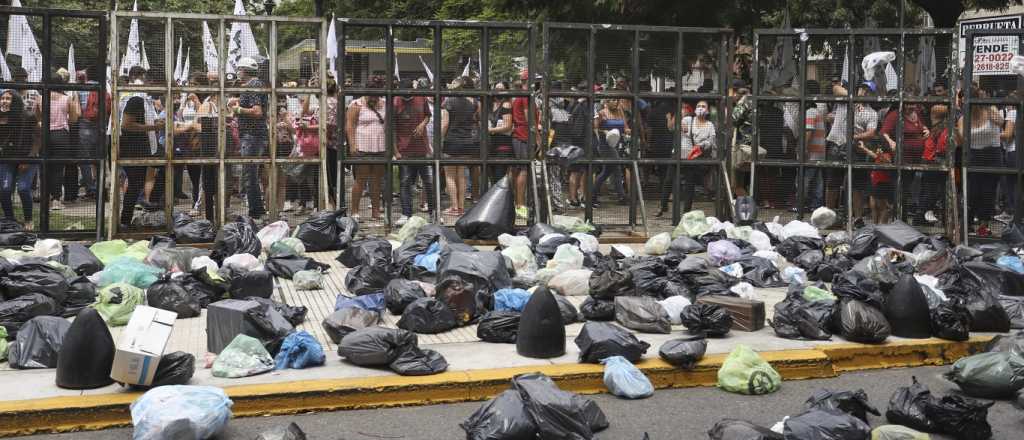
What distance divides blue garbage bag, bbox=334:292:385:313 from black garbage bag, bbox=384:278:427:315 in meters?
0.08

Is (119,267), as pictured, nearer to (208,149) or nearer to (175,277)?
(175,277)

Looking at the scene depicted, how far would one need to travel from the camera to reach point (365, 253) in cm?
1130

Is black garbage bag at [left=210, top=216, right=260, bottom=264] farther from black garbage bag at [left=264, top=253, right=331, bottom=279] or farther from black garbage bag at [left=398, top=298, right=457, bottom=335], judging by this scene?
black garbage bag at [left=398, top=298, right=457, bottom=335]

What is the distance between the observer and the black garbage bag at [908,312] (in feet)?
27.3

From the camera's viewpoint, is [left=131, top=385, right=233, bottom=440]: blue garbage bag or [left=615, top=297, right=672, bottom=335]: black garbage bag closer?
[left=131, top=385, right=233, bottom=440]: blue garbage bag

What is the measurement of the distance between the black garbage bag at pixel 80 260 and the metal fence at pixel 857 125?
842cm

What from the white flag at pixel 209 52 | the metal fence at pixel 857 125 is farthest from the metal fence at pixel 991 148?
the white flag at pixel 209 52

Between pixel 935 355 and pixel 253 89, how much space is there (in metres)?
8.66

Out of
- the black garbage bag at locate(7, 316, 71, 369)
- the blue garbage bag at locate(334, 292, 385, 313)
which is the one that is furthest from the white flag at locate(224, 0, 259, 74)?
the black garbage bag at locate(7, 316, 71, 369)

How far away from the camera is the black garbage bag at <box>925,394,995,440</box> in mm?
6141

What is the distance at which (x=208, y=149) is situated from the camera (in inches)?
536

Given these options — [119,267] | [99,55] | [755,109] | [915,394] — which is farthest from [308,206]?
[915,394]

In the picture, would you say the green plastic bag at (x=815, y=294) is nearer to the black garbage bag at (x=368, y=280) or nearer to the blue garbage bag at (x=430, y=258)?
the blue garbage bag at (x=430, y=258)

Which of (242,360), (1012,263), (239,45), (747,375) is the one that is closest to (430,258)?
(242,360)
